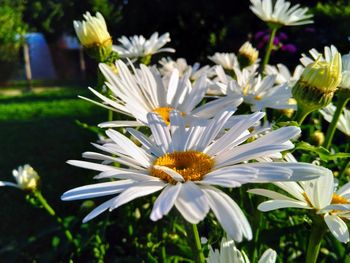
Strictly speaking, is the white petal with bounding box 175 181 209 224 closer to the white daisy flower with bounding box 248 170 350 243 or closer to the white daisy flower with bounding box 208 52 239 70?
the white daisy flower with bounding box 248 170 350 243

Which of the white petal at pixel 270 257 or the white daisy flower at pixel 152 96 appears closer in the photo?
the white petal at pixel 270 257

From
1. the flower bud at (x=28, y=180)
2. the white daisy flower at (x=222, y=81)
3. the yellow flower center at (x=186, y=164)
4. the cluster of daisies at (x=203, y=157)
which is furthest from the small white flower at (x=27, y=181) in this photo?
the yellow flower center at (x=186, y=164)

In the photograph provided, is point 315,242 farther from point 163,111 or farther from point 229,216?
point 163,111

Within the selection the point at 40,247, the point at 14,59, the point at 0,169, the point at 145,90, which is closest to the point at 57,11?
the point at 14,59

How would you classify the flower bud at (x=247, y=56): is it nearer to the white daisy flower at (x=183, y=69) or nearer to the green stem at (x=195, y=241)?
the white daisy flower at (x=183, y=69)

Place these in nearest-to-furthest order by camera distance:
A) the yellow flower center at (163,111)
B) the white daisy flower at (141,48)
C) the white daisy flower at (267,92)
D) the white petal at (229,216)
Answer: the white petal at (229,216) < the yellow flower center at (163,111) < the white daisy flower at (267,92) < the white daisy flower at (141,48)

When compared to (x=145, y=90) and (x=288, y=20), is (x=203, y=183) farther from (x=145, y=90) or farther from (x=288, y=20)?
(x=288, y=20)
